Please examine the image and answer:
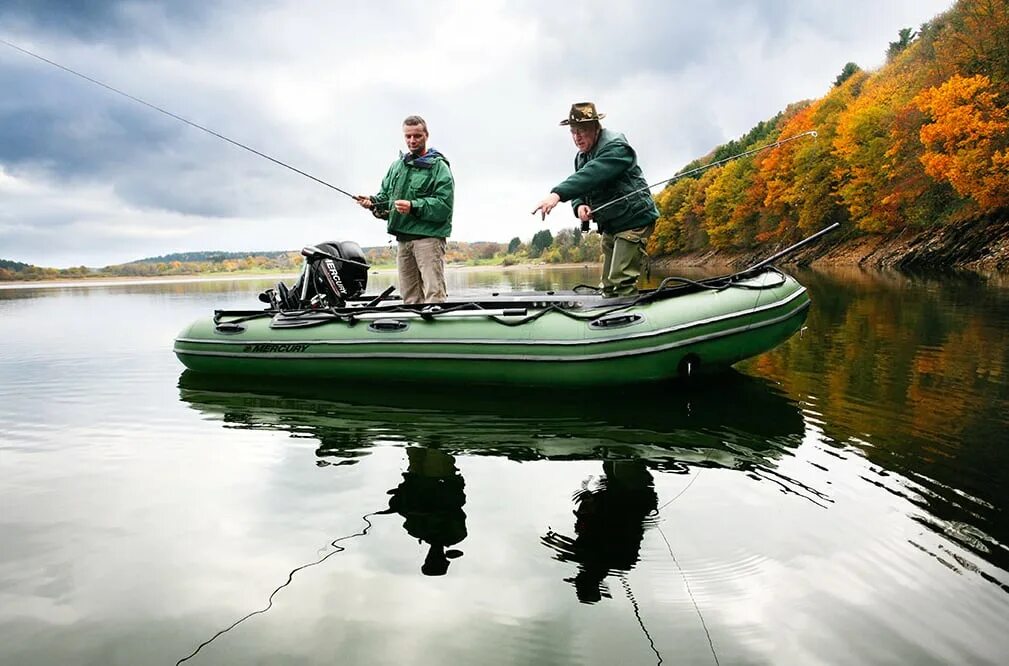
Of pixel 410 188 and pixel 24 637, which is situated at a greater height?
pixel 410 188

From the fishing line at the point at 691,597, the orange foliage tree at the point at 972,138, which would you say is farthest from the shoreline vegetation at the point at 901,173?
the fishing line at the point at 691,597

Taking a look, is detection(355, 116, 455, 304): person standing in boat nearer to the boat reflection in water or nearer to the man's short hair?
the man's short hair

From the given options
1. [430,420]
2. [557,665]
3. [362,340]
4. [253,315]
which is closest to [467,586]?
[557,665]

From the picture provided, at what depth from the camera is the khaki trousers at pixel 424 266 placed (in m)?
6.85

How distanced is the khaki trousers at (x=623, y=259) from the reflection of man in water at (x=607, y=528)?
267 cm

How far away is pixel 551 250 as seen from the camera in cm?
8625

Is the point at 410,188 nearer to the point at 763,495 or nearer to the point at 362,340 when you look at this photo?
the point at 362,340

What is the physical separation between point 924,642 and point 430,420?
3.81 metres

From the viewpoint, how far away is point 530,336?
5.63 meters

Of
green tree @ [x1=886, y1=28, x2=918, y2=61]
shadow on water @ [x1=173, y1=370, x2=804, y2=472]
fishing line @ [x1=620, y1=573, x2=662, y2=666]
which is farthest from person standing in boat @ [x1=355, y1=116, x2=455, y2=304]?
green tree @ [x1=886, y1=28, x2=918, y2=61]

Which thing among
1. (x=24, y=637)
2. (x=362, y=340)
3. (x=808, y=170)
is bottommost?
(x=24, y=637)

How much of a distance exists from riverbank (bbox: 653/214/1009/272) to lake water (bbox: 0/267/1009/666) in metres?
15.6

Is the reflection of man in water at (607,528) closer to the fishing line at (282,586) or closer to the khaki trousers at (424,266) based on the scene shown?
the fishing line at (282,586)

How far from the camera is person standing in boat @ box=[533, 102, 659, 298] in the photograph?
5.63m
